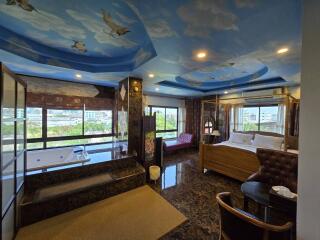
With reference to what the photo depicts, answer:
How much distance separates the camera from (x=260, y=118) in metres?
4.86

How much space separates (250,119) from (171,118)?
3.15 m

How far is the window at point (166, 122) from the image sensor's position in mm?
6297

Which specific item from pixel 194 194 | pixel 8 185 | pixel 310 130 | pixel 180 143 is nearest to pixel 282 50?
pixel 310 130

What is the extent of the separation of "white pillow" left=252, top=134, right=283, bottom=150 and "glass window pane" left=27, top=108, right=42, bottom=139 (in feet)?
20.3

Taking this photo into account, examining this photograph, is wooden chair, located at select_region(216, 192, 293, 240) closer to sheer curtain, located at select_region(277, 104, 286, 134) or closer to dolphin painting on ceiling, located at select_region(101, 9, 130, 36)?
dolphin painting on ceiling, located at select_region(101, 9, 130, 36)

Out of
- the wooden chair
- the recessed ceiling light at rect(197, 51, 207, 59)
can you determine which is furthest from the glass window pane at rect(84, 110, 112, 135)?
the wooden chair

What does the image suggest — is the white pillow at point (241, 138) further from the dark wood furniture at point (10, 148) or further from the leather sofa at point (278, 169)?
the dark wood furniture at point (10, 148)

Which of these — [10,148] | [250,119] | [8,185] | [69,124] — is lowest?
[8,185]

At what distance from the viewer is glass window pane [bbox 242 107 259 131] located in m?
4.96

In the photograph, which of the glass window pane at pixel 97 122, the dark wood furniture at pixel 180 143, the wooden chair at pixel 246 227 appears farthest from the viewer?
the dark wood furniture at pixel 180 143

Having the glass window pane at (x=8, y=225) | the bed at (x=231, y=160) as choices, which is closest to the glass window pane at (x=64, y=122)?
the glass window pane at (x=8, y=225)

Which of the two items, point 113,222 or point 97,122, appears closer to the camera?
point 113,222

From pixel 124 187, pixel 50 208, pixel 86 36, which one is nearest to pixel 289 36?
pixel 86 36

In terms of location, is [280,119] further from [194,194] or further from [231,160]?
[194,194]
